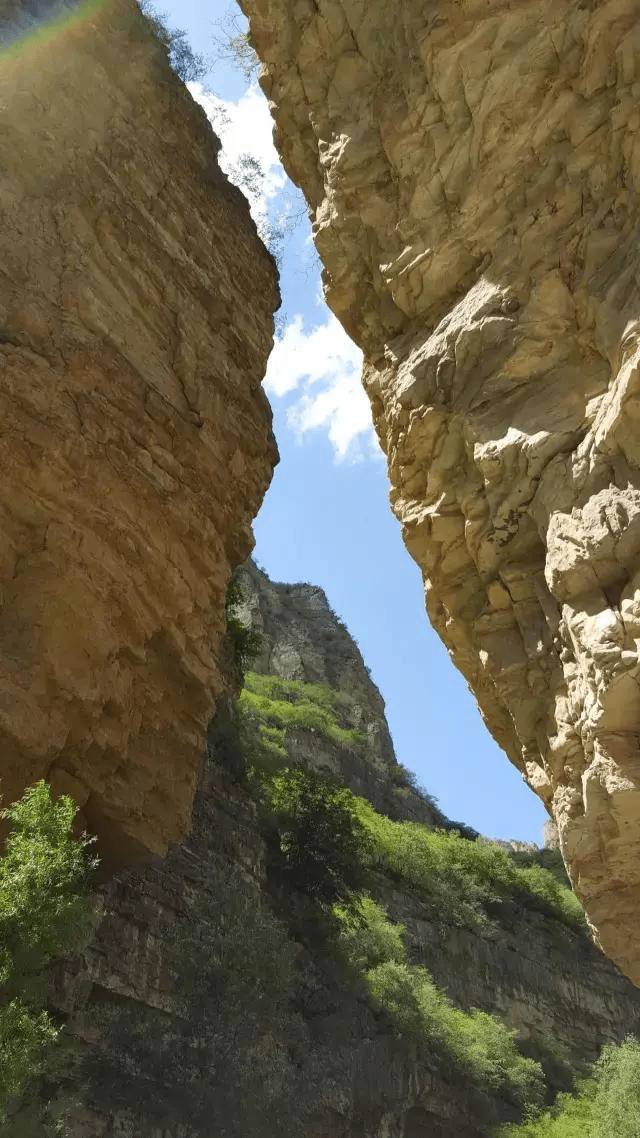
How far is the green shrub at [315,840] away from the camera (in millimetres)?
21688

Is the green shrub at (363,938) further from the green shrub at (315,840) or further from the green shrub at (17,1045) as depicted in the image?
the green shrub at (17,1045)

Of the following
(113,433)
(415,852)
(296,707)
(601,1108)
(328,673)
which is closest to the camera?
(113,433)

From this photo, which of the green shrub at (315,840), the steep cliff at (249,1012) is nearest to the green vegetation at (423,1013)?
the steep cliff at (249,1012)

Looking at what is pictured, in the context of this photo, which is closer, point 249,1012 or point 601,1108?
point 249,1012

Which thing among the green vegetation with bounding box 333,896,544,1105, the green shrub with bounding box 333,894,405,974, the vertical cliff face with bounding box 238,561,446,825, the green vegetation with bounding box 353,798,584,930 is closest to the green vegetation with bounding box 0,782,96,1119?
the green shrub with bounding box 333,894,405,974

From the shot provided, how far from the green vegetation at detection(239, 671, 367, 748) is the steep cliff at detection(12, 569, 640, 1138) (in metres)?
8.99

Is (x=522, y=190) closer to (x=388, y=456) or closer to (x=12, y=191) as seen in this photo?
(x=388, y=456)

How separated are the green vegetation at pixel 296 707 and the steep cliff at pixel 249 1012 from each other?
8989 mm

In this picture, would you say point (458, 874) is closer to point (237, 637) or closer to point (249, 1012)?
point (237, 637)

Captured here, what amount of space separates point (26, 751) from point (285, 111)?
8.97m

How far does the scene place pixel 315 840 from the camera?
880 inches

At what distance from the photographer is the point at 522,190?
913cm

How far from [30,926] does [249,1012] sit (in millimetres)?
9956

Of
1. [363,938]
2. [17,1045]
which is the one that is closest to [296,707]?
[363,938]
